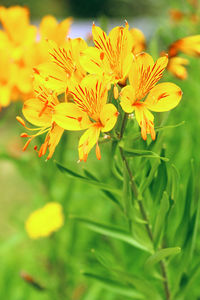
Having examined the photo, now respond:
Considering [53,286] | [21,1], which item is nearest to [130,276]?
[53,286]

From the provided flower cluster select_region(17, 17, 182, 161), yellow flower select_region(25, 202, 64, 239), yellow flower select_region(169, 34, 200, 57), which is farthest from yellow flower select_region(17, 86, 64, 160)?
yellow flower select_region(25, 202, 64, 239)

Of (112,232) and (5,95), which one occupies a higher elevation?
(5,95)

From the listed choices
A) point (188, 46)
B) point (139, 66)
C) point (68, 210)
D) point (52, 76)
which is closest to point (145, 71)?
point (139, 66)

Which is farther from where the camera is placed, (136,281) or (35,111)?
(136,281)

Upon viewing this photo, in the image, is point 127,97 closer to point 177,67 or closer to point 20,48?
point 177,67

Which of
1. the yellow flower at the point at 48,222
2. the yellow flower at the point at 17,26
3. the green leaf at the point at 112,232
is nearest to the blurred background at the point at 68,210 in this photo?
the yellow flower at the point at 48,222

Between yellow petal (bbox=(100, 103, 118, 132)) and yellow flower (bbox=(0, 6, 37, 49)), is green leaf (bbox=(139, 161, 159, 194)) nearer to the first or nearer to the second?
yellow petal (bbox=(100, 103, 118, 132))
